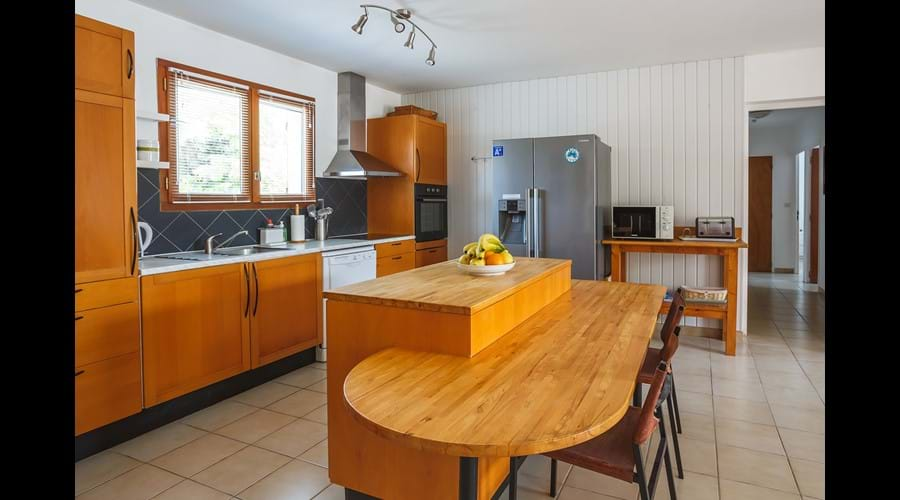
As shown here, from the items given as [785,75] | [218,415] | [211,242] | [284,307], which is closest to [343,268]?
[284,307]

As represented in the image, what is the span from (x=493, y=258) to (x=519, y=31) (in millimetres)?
2152

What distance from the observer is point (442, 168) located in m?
5.75

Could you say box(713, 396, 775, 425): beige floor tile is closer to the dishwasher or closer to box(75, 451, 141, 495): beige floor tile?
the dishwasher

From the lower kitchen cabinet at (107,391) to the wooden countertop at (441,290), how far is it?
1361mm

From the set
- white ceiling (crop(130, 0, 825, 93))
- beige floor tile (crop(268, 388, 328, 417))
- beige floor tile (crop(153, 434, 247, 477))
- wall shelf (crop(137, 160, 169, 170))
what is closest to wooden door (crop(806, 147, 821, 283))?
white ceiling (crop(130, 0, 825, 93))

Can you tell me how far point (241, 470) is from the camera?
246cm

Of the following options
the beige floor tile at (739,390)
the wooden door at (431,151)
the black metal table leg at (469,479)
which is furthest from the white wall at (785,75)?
the black metal table leg at (469,479)

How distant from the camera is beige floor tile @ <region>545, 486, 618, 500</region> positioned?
7.28 feet

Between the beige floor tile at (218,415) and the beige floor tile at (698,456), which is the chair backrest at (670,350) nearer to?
the beige floor tile at (698,456)

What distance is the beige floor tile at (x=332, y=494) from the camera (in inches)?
87.4

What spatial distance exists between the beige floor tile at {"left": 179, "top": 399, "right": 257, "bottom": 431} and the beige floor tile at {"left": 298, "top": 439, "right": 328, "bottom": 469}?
657mm
